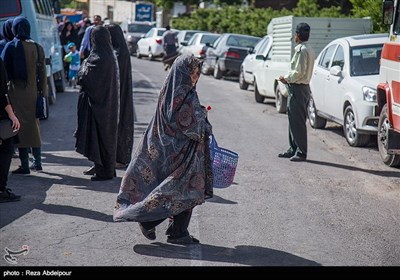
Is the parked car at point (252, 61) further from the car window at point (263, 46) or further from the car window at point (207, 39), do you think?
the car window at point (207, 39)

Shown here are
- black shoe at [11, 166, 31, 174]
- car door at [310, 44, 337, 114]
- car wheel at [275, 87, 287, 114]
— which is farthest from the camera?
car wheel at [275, 87, 287, 114]

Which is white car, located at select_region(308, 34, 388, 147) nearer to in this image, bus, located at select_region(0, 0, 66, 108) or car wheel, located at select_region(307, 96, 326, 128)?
car wheel, located at select_region(307, 96, 326, 128)

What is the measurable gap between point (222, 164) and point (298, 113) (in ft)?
15.7

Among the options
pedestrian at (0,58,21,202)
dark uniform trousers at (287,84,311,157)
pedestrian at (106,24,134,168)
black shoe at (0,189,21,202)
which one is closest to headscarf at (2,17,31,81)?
pedestrian at (0,58,21,202)

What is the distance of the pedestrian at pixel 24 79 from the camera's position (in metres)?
9.75

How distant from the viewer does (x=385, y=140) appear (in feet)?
38.5

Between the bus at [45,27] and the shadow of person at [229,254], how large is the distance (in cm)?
917

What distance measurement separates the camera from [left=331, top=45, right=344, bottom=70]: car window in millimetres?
14452

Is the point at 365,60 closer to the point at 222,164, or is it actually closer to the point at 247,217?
the point at 247,217

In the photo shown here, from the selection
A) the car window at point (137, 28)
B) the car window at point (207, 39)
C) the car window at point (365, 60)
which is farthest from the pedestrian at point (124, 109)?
the car window at point (137, 28)

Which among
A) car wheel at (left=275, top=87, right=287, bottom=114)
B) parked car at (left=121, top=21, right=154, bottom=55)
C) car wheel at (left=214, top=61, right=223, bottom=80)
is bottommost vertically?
parked car at (left=121, top=21, right=154, bottom=55)

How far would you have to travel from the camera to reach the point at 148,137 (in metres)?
7.08
